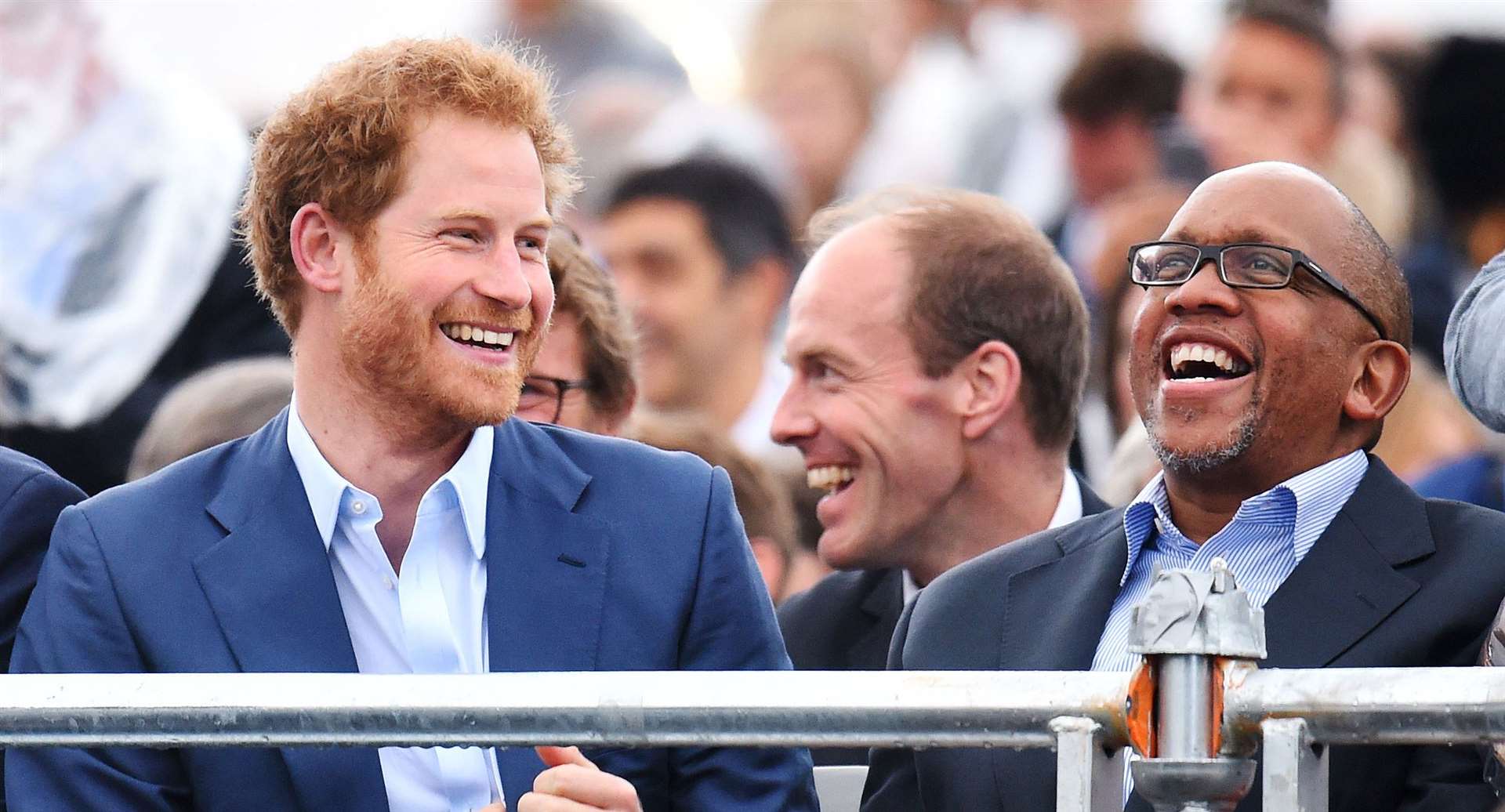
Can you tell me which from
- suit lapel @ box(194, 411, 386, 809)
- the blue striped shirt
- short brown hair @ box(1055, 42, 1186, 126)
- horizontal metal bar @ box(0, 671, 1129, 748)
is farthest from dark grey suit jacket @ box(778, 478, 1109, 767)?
short brown hair @ box(1055, 42, 1186, 126)

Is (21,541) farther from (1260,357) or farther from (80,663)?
(1260,357)

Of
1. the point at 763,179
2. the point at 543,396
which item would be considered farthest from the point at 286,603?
the point at 763,179

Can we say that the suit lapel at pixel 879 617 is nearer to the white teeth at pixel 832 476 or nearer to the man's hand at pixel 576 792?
the white teeth at pixel 832 476

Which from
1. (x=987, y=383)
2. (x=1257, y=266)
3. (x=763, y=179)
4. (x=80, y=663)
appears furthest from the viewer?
(x=763, y=179)

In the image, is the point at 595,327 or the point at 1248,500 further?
the point at 595,327

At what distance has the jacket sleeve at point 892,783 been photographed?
11.1 ft

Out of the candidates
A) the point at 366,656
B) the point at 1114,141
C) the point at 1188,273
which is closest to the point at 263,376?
the point at 366,656

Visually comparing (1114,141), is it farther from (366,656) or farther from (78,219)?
(366,656)

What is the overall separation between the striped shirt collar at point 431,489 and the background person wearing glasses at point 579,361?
1.20m

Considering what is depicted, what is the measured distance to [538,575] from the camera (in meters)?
3.25

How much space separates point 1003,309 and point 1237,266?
120 cm

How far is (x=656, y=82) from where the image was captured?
882 cm

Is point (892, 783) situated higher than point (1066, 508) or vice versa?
point (1066, 508)

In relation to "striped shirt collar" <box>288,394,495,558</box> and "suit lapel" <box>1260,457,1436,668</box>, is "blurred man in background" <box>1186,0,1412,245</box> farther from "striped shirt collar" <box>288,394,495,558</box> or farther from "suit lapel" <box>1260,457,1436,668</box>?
"striped shirt collar" <box>288,394,495,558</box>
